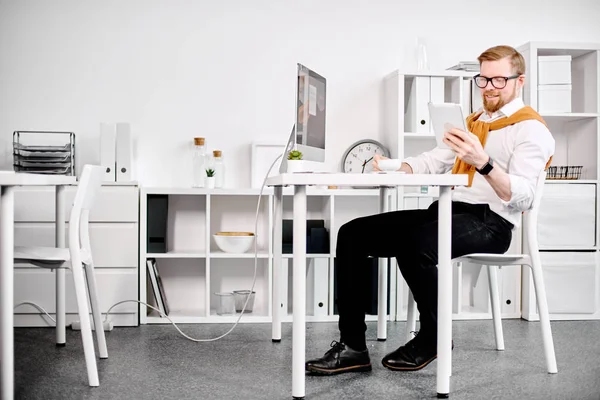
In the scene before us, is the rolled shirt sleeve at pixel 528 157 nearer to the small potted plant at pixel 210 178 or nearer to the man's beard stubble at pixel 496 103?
the man's beard stubble at pixel 496 103

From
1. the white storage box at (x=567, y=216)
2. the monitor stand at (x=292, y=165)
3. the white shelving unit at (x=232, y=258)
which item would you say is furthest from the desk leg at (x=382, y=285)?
the white storage box at (x=567, y=216)

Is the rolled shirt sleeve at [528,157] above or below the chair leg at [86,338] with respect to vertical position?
above

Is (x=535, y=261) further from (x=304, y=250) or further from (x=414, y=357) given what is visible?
(x=304, y=250)

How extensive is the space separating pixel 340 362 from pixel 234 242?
1.32 metres

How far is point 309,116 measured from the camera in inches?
110

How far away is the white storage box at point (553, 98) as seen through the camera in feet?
→ 12.7

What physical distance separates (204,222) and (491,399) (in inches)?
84.9

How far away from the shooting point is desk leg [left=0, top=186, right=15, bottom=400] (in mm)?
2141

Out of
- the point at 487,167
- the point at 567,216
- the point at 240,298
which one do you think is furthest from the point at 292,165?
the point at 567,216

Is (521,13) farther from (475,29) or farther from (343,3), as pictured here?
(343,3)

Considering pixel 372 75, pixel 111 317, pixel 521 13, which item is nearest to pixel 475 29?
pixel 521 13

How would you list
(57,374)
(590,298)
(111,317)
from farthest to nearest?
(590,298) < (111,317) < (57,374)

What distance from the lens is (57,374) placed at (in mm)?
2617

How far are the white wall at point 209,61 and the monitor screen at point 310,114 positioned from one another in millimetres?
1152
